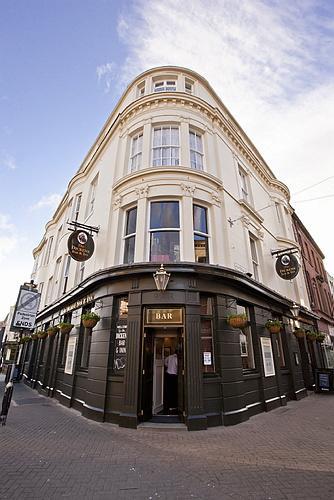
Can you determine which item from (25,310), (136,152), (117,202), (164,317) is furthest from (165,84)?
(25,310)

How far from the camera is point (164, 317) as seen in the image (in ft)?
26.1

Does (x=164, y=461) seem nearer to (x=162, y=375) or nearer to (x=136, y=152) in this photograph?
(x=162, y=375)

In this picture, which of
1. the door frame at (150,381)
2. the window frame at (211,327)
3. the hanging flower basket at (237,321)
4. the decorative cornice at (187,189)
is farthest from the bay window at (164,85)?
the door frame at (150,381)

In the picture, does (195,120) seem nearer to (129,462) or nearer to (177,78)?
(177,78)

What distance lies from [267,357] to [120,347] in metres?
6.35

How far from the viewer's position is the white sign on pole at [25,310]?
7664 millimetres

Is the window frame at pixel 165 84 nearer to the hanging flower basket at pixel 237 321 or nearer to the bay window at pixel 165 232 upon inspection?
the bay window at pixel 165 232

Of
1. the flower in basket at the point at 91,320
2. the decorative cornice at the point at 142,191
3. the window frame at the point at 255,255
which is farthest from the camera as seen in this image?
the window frame at the point at 255,255

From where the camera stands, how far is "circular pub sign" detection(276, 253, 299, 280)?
13.3 meters

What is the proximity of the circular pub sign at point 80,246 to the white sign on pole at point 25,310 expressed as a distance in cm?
217

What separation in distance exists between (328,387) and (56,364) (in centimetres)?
1455

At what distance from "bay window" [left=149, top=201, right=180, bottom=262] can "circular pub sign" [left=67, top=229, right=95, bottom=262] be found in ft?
9.55

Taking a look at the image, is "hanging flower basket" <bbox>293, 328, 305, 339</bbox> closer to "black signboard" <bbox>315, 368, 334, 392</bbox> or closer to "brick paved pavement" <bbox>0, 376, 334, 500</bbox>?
"black signboard" <bbox>315, 368, 334, 392</bbox>

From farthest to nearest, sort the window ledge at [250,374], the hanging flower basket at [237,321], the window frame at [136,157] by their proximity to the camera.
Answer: the window frame at [136,157] → the window ledge at [250,374] → the hanging flower basket at [237,321]
